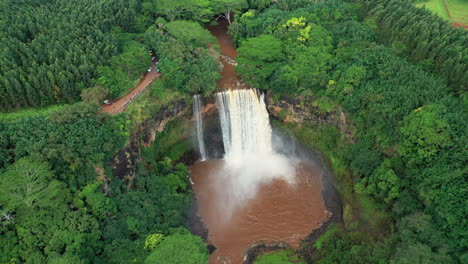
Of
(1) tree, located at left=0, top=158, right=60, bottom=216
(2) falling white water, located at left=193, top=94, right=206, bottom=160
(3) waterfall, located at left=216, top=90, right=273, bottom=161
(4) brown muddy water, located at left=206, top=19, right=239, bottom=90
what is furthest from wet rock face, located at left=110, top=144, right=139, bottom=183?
(4) brown muddy water, located at left=206, top=19, right=239, bottom=90

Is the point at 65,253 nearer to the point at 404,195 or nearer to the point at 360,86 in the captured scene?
the point at 404,195

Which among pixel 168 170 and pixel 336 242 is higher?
pixel 168 170

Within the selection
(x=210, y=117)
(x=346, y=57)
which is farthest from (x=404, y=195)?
(x=210, y=117)

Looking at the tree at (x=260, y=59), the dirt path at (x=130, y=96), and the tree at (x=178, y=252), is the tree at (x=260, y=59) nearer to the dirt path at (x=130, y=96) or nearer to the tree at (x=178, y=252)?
the dirt path at (x=130, y=96)

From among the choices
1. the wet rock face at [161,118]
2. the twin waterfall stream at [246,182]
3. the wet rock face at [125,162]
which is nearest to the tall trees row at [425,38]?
the twin waterfall stream at [246,182]

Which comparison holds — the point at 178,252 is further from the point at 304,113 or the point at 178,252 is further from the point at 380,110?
the point at 380,110

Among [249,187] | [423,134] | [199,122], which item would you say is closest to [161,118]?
[199,122]

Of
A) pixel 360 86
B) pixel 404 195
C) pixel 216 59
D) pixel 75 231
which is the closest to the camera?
pixel 75 231
